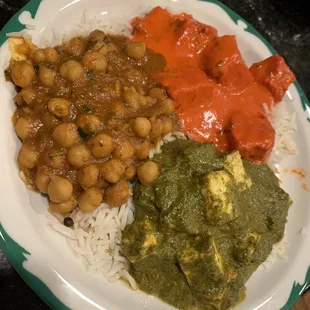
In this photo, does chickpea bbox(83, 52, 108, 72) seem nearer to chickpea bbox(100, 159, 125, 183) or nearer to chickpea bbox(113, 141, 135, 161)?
chickpea bbox(113, 141, 135, 161)

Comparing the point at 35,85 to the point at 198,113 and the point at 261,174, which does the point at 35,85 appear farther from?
the point at 261,174

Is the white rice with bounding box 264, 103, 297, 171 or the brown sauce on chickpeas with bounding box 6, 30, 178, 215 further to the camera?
the white rice with bounding box 264, 103, 297, 171

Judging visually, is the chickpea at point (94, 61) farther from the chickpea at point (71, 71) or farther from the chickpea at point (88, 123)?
the chickpea at point (88, 123)

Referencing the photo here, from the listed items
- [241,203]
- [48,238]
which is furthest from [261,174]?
[48,238]

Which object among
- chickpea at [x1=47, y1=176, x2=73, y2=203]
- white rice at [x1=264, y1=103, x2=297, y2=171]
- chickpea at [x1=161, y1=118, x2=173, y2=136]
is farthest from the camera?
white rice at [x1=264, y1=103, x2=297, y2=171]

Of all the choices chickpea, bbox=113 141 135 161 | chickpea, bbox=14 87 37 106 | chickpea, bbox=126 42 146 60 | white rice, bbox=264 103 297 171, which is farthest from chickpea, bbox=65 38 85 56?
white rice, bbox=264 103 297 171

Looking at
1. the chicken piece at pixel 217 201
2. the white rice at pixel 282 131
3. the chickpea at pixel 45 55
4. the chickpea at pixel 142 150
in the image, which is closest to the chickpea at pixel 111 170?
the chickpea at pixel 142 150
